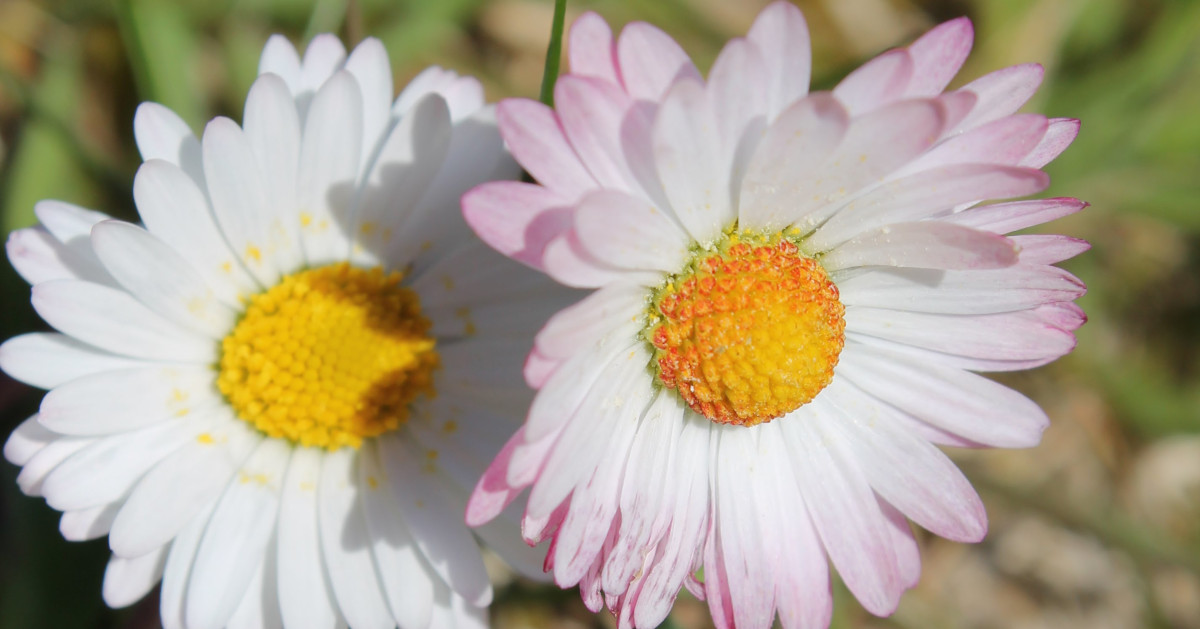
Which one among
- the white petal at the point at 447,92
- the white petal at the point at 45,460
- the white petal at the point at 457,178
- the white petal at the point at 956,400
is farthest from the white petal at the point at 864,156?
the white petal at the point at 45,460

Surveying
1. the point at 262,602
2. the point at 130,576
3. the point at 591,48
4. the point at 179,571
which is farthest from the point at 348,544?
the point at 591,48

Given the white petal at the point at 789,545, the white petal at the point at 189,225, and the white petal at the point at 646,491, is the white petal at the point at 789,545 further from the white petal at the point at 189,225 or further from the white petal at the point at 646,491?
the white petal at the point at 189,225

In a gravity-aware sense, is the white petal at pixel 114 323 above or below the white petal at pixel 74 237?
below

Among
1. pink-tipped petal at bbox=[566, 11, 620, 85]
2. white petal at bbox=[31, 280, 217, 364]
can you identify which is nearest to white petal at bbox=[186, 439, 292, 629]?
white petal at bbox=[31, 280, 217, 364]

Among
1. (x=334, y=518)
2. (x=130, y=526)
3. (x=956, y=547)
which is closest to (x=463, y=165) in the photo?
(x=334, y=518)

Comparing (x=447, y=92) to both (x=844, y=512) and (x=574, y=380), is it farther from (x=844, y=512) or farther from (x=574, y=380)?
(x=844, y=512)

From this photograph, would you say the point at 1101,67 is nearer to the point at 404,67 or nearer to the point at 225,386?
the point at 404,67

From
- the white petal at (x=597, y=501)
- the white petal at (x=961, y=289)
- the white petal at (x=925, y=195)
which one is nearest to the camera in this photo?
the white petal at (x=925, y=195)
